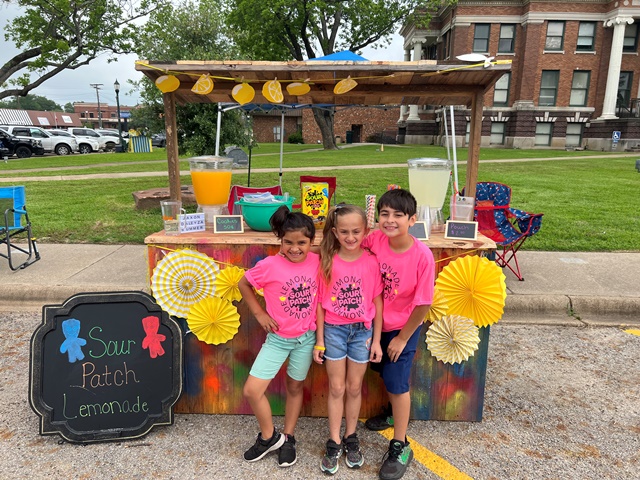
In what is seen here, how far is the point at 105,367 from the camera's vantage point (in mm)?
2572

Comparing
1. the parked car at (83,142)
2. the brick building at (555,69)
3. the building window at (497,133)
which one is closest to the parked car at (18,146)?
the parked car at (83,142)

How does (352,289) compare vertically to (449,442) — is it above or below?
above

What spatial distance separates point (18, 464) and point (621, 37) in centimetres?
3259

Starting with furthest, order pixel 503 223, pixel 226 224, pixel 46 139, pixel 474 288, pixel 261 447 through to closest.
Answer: pixel 46 139 → pixel 503 223 → pixel 226 224 → pixel 474 288 → pixel 261 447

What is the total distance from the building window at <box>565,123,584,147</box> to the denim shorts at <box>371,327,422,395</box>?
3088 cm

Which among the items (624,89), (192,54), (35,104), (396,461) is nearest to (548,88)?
(624,89)

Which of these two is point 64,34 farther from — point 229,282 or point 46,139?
point 229,282

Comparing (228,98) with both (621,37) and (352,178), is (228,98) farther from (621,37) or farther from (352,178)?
(621,37)

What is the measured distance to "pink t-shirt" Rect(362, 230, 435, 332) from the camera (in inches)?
87.0

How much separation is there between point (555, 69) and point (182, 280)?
102 ft

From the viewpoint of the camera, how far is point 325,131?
2572cm

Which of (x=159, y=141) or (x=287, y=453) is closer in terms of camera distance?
(x=287, y=453)

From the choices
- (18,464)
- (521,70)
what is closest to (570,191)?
(18,464)

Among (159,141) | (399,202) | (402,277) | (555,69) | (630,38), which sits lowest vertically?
(402,277)
